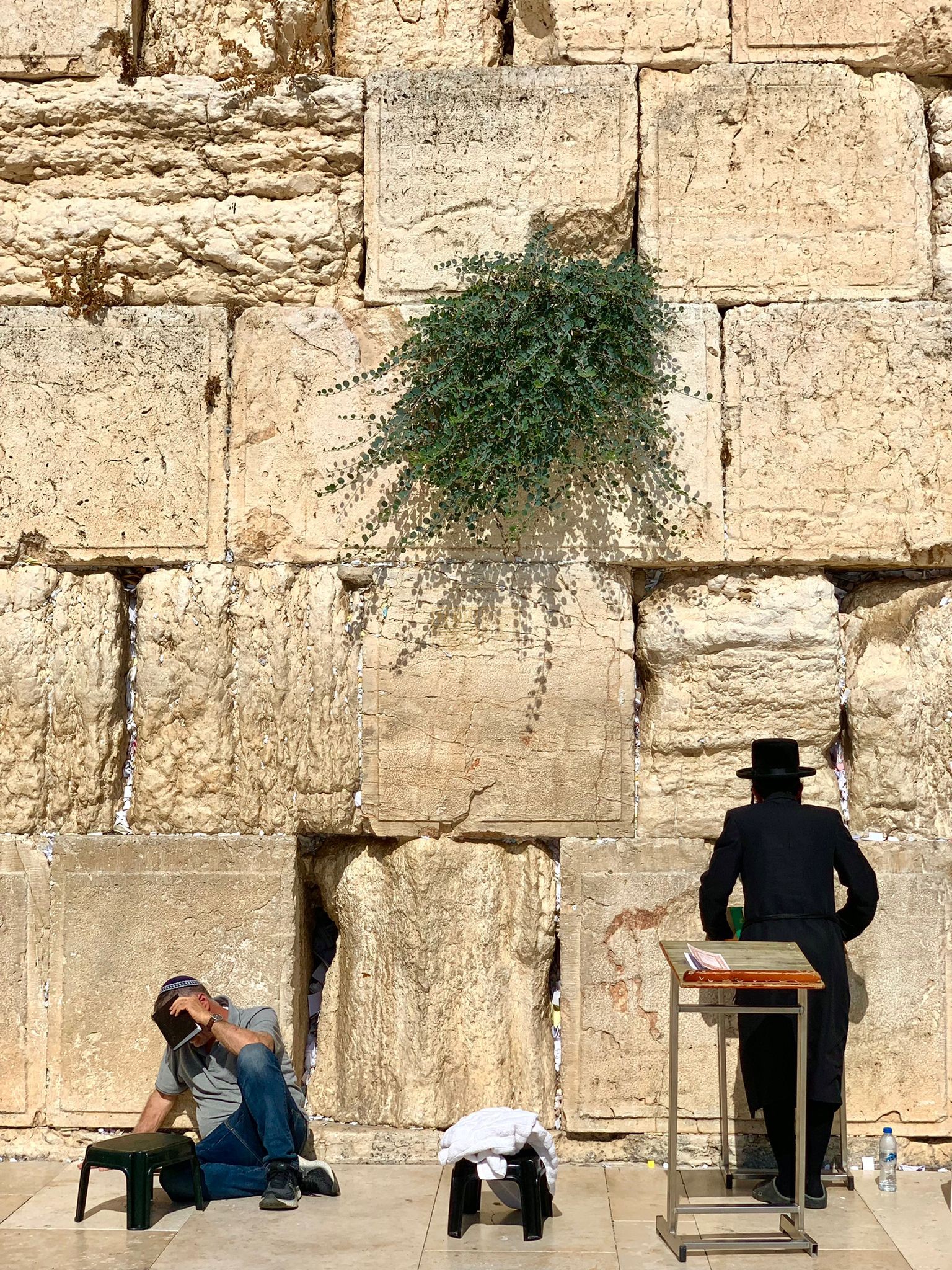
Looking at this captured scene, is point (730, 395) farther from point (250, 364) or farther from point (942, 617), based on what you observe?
point (250, 364)

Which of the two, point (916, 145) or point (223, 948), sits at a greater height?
point (916, 145)

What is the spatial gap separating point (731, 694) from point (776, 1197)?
1.93 metres

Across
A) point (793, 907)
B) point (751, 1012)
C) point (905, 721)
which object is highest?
point (905, 721)

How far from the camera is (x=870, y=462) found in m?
5.68

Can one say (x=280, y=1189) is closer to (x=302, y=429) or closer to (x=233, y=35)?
(x=302, y=429)

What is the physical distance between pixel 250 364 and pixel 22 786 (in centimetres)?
200

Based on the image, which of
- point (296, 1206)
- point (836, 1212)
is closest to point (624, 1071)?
point (836, 1212)

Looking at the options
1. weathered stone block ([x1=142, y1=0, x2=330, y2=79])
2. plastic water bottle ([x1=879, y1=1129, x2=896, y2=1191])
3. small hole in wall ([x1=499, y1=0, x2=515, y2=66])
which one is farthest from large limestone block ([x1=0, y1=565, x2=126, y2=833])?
plastic water bottle ([x1=879, y1=1129, x2=896, y2=1191])

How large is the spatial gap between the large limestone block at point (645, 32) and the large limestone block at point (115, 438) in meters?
1.97

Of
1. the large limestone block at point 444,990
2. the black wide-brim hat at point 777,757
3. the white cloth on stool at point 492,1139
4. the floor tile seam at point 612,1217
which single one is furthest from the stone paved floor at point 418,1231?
the black wide-brim hat at point 777,757

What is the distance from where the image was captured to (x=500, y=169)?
5824 millimetres

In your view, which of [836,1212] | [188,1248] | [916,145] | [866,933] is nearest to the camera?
[188,1248]

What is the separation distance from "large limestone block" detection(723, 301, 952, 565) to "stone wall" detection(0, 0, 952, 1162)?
0.02 m

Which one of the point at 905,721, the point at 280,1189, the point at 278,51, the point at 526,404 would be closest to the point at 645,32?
the point at 278,51
